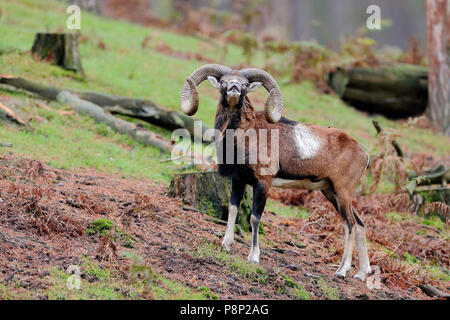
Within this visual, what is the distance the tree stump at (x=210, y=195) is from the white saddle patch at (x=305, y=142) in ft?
5.76

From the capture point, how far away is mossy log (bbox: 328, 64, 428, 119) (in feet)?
74.7

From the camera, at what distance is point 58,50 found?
1744cm

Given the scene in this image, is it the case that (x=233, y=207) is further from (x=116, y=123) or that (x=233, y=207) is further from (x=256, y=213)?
(x=116, y=123)

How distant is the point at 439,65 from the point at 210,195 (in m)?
15.2

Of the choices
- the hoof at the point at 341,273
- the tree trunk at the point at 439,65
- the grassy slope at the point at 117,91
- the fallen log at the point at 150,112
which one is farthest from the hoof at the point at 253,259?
the tree trunk at the point at 439,65

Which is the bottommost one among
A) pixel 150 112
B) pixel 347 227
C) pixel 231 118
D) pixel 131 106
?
pixel 347 227

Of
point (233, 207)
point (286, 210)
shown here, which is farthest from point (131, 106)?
point (233, 207)

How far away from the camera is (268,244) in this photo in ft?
32.6

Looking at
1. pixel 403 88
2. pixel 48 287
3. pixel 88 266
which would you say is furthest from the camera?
pixel 403 88

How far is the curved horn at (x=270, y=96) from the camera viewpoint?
889 cm

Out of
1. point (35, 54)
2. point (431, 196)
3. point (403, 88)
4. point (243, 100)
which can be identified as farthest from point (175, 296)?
point (403, 88)

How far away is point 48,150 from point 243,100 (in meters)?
4.89

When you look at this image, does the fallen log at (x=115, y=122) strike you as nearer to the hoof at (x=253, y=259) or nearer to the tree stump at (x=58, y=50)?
the tree stump at (x=58, y=50)

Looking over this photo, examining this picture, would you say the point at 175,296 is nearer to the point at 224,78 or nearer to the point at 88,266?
the point at 88,266
